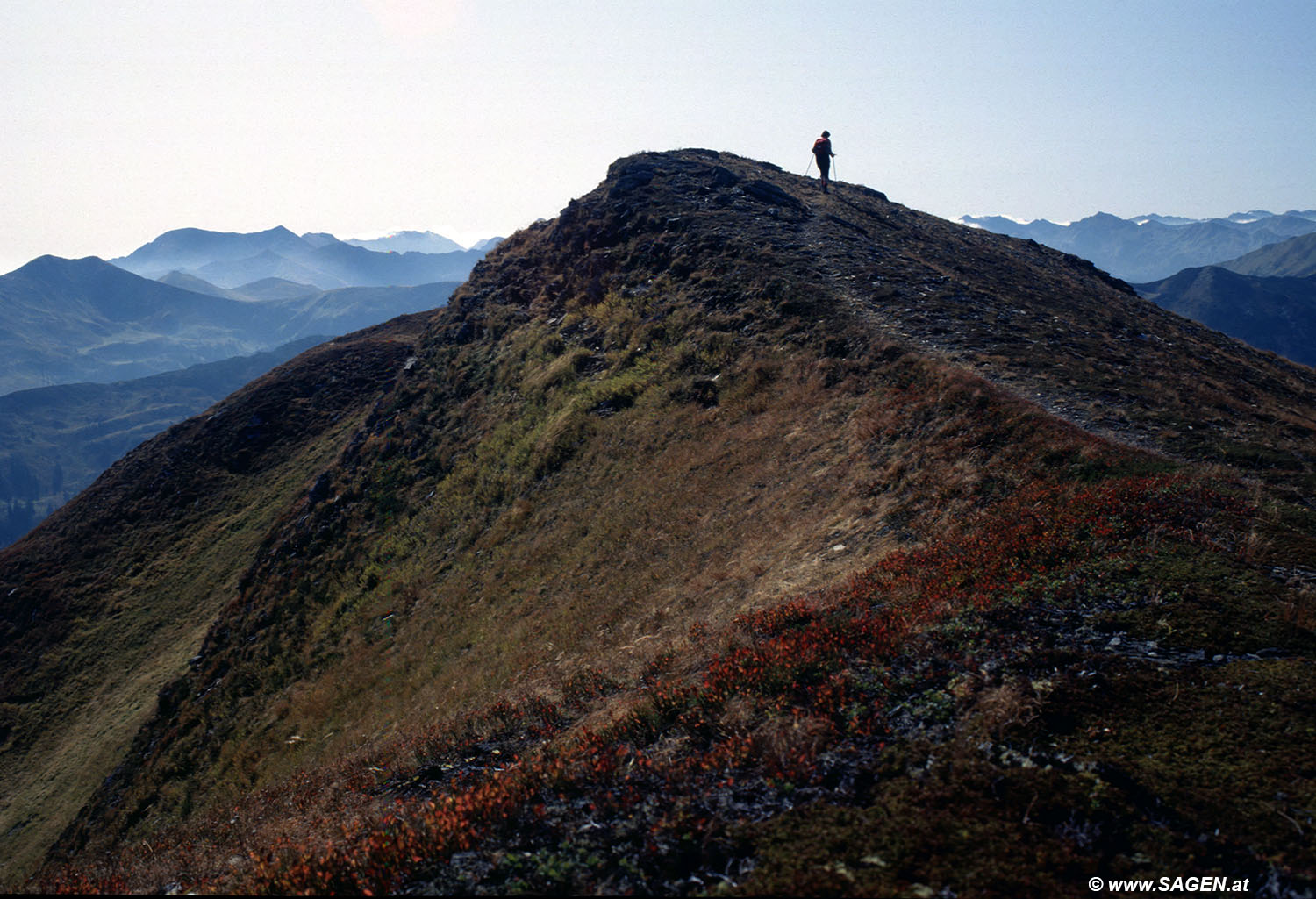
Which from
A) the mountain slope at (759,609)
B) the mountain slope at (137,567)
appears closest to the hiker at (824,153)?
the mountain slope at (759,609)

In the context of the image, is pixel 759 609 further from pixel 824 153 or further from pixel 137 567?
pixel 137 567

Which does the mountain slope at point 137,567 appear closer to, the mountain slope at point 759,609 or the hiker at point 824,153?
the mountain slope at point 759,609

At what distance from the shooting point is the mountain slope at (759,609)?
6.06 m

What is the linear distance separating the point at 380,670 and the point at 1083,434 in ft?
Result: 72.3

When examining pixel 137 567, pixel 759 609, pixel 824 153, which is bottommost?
pixel 137 567

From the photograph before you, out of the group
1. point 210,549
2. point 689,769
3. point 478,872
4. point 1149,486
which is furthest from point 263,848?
point 210,549

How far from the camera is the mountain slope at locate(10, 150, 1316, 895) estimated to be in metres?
6.06

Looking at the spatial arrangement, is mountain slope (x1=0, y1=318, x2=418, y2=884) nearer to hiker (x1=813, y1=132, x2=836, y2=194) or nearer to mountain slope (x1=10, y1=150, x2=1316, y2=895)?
mountain slope (x1=10, y1=150, x2=1316, y2=895)

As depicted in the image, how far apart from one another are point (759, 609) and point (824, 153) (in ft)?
147

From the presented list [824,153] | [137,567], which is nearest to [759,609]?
[824,153]

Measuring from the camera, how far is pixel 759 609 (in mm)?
12008

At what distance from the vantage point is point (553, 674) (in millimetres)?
13727

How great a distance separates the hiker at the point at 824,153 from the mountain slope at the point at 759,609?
12290 millimetres

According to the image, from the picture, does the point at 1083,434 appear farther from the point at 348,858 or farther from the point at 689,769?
the point at 348,858
